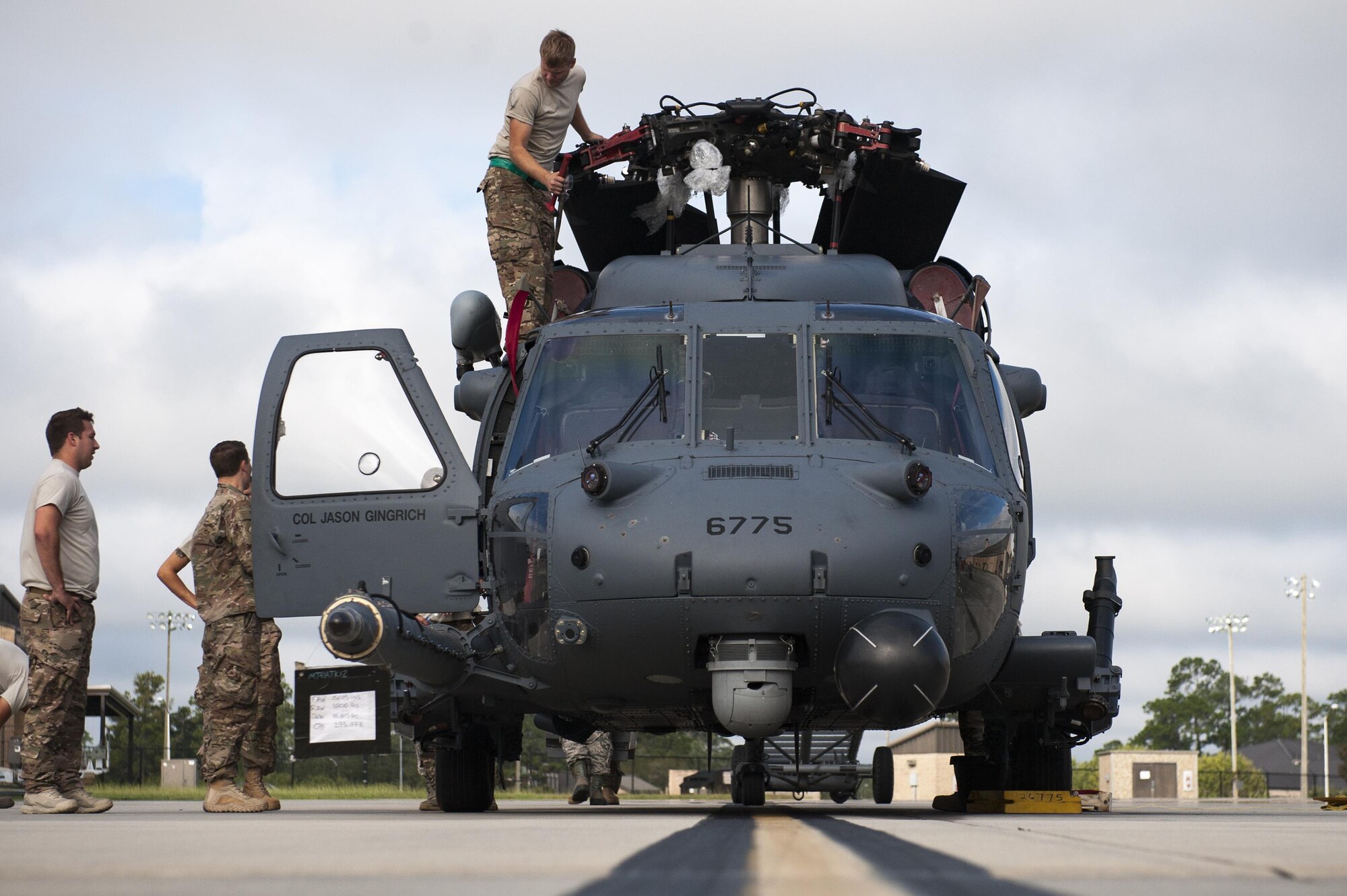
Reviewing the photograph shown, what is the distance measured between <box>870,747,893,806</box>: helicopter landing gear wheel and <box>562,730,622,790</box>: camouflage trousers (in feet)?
13.8

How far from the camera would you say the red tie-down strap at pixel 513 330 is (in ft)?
30.9

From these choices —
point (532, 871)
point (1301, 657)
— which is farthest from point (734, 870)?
point (1301, 657)

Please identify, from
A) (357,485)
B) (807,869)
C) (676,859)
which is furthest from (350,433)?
(807,869)

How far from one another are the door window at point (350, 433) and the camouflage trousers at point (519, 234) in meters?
1.48

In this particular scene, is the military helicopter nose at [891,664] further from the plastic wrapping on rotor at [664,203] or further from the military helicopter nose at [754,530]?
the plastic wrapping on rotor at [664,203]

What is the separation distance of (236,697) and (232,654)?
234mm

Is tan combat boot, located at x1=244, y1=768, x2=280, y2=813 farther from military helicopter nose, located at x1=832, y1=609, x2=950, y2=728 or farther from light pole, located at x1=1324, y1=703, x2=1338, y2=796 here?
light pole, located at x1=1324, y1=703, x2=1338, y2=796

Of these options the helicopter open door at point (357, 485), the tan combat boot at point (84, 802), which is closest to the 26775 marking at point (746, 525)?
the helicopter open door at point (357, 485)

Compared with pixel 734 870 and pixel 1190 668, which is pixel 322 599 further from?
pixel 1190 668

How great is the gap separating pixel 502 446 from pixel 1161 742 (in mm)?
108655

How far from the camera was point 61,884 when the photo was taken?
3.28 meters

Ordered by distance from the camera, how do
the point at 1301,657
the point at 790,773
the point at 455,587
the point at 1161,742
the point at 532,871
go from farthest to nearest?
the point at 1161,742, the point at 1301,657, the point at 790,773, the point at 455,587, the point at 532,871

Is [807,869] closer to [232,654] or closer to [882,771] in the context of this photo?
[232,654]

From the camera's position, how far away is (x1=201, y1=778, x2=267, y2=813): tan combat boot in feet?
29.4
